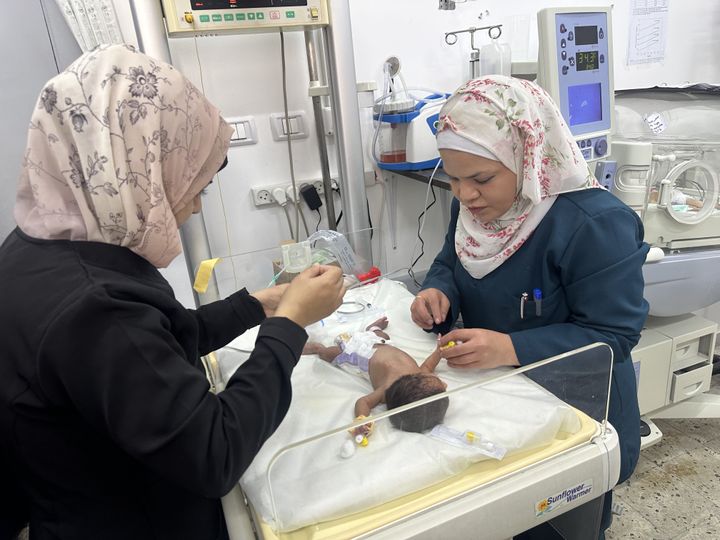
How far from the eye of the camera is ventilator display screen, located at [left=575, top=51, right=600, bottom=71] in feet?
5.45

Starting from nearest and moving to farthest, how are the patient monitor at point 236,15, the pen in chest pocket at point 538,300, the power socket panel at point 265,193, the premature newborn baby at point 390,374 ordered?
the premature newborn baby at point 390,374, the pen in chest pocket at point 538,300, the patient monitor at point 236,15, the power socket panel at point 265,193

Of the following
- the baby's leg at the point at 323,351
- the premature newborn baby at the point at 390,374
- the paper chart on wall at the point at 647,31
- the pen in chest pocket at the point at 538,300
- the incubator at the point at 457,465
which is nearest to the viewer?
the incubator at the point at 457,465

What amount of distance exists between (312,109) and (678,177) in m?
1.40

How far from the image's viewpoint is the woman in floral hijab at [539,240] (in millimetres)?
1034

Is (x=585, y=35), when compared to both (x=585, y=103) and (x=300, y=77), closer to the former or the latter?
(x=585, y=103)

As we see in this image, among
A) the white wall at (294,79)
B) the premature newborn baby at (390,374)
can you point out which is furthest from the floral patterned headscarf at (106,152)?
the white wall at (294,79)

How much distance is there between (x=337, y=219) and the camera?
7.29 feet

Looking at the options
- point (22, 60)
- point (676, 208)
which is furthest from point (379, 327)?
point (22, 60)

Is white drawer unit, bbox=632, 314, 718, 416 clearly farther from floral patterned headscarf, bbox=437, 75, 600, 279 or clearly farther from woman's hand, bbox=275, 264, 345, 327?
woman's hand, bbox=275, 264, 345, 327

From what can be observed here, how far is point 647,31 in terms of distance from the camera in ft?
8.85

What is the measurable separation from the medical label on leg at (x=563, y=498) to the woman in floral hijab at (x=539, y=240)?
0.26m

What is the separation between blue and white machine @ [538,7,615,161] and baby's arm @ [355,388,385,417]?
3.74 ft

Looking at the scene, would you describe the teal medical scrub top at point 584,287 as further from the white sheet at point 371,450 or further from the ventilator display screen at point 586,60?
the ventilator display screen at point 586,60

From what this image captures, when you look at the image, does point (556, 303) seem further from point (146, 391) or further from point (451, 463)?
point (146, 391)
